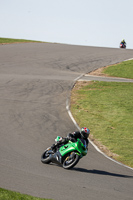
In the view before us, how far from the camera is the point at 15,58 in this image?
37438 millimetres

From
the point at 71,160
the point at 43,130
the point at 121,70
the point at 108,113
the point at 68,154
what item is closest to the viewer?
the point at 71,160

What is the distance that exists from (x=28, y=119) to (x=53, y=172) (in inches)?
333

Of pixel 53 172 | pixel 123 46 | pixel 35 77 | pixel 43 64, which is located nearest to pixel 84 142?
pixel 53 172

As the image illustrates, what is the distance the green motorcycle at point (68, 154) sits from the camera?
11047 mm

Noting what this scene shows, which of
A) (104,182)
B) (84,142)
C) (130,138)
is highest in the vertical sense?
(84,142)

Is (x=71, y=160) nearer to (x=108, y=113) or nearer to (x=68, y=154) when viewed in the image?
(x=68, y=154)

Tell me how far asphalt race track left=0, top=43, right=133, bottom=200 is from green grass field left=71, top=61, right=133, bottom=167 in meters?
1.03

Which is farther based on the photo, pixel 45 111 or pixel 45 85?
pixel 45 85

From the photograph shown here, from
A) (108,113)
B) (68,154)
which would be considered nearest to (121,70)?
(108,113)

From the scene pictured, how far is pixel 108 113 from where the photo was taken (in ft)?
73.0

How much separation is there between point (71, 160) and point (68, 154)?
1.02ft

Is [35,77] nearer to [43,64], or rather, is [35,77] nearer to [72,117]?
[43,64]

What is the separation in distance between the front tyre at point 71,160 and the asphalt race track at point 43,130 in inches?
8.3

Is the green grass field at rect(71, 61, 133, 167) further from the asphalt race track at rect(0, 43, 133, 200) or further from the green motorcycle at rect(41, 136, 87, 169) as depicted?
the green motorcycle at rect(41, 136, 87, 169)
